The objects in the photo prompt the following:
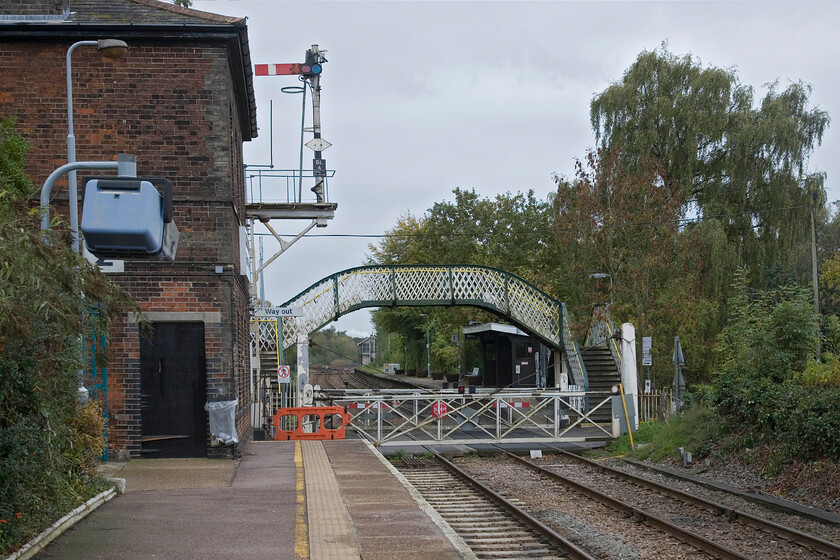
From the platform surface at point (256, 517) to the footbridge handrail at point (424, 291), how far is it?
13.1 meters

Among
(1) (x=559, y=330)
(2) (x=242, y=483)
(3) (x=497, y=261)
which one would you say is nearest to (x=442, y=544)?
(2) (x=242, y=483)

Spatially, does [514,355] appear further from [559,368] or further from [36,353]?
[36,353]

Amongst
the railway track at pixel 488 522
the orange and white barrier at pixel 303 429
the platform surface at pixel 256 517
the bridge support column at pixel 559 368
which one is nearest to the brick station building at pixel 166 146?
the platform surface at pixel 256 517

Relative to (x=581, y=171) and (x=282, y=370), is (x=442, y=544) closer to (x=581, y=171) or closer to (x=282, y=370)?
(x=282, y=370)

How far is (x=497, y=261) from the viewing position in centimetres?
4628

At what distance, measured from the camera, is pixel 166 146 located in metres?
15.8

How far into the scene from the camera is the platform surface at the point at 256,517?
858 centimetres

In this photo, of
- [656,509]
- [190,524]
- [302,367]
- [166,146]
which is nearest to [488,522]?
[656,509]

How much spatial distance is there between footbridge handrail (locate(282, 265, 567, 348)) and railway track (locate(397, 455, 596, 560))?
452 inches

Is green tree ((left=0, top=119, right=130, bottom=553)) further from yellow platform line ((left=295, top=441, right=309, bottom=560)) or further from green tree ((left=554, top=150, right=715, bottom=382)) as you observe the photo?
green tree ((left=554, top=150, right=715, bottom=382))

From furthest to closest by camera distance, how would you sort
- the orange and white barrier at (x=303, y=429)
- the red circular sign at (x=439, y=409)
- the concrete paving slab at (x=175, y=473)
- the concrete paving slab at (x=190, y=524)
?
the red circular sign at (x=439, y=409) < the orange and white barrier at (x=303, y=429) < the concrete paving slab at (x=175, y=473) < the concrete paving slab at (x=190, y=524)

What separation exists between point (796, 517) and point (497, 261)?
34.4 meters

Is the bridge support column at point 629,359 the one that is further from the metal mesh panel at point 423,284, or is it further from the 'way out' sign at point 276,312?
the 'way out' sign at point 276,312

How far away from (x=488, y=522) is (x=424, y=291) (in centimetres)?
1738
